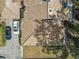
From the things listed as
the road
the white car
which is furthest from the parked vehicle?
the white car

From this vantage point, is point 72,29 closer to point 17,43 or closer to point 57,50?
point 57,50

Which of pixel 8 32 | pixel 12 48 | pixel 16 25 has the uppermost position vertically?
pixel 16 25

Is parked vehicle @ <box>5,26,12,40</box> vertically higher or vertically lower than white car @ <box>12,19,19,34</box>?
lower

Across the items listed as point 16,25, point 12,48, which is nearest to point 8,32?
point 16,25

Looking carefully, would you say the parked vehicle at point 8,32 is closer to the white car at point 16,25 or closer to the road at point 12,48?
the road at point 12,48

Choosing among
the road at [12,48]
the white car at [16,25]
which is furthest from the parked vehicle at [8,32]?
the white car at [16,25]

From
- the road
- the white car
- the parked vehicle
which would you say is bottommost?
the road

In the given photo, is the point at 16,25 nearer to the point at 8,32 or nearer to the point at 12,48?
the point at 8,32

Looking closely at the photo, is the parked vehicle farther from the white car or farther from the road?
the white car
